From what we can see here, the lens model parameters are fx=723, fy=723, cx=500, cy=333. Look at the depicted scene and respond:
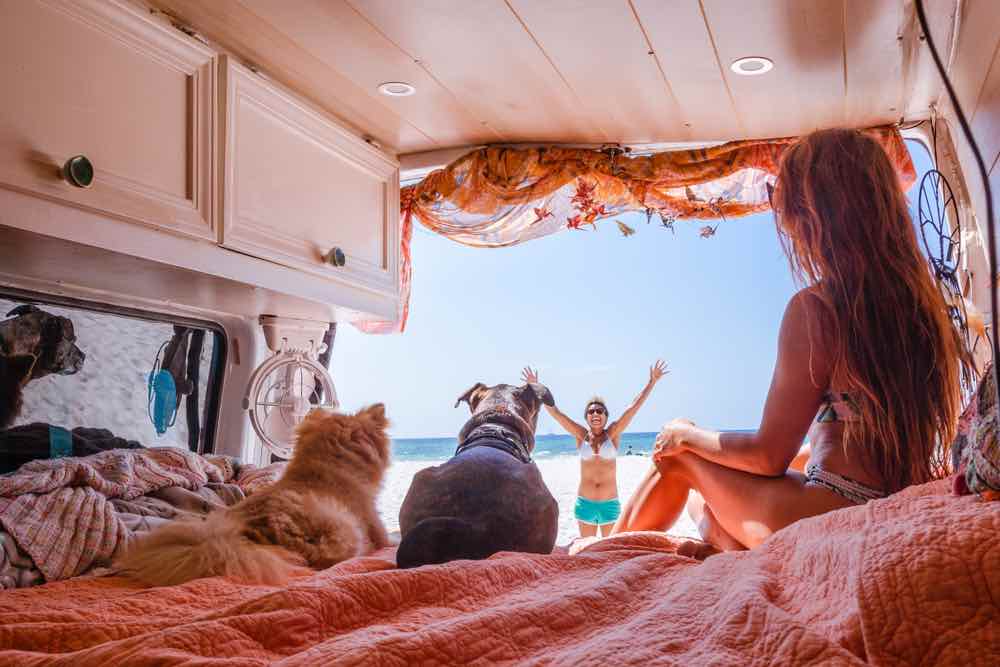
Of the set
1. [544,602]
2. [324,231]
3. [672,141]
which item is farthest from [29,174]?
[672,141]

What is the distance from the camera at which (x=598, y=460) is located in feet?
14.1

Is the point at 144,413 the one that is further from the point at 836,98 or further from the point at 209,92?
the point at 836,98

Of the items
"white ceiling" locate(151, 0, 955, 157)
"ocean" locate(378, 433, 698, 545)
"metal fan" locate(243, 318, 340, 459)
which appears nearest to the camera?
"white ceiling" locate(151, 0, 955, 157)

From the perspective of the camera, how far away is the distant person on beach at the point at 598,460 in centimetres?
423

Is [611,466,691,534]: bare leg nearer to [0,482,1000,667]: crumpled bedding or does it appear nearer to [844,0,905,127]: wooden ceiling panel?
[0,482,1000,667]: crumpled bedding

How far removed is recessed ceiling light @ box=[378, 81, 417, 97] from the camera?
245 cm

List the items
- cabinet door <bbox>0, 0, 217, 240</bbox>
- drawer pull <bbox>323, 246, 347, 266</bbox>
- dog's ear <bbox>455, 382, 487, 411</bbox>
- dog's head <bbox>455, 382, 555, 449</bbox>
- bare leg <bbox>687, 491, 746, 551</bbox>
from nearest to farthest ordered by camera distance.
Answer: cabinet door <bbox>0, 0, 217, 240</bbox>
bare leg <bbox>687, 491, 746, 551</bbox>
dog's head <bbox>455, 382, 555, 449</bbox>
drawer pull <bbox>323, 246, 347, 266</bbox>
dog's ear <bbox>455, 382, 487, 411</bbox>

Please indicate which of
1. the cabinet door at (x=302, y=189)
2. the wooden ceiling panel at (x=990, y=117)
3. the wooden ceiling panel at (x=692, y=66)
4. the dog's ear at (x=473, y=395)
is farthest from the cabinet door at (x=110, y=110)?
the wooden ceiling panel at (x=990, y=117)

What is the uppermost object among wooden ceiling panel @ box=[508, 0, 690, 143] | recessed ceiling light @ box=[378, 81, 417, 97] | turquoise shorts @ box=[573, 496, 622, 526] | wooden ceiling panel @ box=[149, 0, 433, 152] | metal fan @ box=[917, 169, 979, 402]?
recessed ceiling light @ box=[378, 81, 417, 97]

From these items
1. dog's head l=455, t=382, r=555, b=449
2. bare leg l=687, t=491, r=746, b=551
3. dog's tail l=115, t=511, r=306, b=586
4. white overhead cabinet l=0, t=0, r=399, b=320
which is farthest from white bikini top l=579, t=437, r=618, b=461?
dog's tail l=115, t=511, r=306, b=586

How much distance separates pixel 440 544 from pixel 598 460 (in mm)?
2903

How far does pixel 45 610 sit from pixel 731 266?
77.6ft

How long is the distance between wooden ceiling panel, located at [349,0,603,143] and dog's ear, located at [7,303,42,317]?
129cm

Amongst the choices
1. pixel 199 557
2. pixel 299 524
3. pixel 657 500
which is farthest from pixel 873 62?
pixel 199 557
